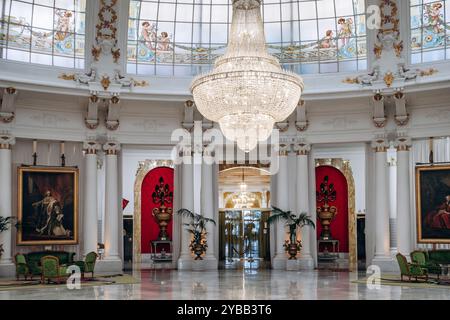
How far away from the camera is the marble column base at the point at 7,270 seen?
19062 mm

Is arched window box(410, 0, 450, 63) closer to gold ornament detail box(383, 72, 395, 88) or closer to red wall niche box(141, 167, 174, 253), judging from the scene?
gold ornament detail box(383, 72, 395, 88)

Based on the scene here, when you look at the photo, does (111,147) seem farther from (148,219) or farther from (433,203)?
(433,203)

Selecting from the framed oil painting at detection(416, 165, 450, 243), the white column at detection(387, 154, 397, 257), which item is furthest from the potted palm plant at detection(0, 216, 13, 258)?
the white column at detection(387, 154, 397, 257)

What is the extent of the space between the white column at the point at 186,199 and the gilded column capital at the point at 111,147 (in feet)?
7.65

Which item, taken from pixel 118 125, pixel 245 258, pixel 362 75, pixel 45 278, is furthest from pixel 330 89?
pixel 45 278

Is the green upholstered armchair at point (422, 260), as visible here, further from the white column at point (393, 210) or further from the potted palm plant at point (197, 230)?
the potted palm plant at point (197, 230)

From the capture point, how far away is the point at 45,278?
18062 millimetres

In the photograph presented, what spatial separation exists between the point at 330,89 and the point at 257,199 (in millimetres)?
11689

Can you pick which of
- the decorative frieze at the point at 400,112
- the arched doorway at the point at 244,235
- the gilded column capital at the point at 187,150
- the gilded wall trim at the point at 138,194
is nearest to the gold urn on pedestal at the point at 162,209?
the gilded wall trim at the point at 138,194

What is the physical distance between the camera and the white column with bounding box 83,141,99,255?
20.6 meters

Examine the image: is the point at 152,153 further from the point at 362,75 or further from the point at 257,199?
the point at 362,75

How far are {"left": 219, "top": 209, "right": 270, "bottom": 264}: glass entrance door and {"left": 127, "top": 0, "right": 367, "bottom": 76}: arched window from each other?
720cm

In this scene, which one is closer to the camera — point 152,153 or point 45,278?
point 45,278

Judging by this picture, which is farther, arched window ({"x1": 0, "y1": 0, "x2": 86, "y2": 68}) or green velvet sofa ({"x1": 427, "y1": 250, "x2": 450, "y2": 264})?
arched window ({"x1": 0, "y1": 0, "x2": 86, "y2": 68})
